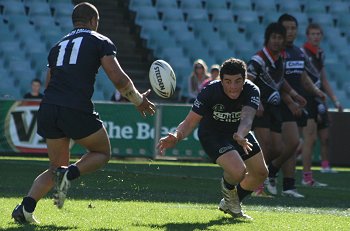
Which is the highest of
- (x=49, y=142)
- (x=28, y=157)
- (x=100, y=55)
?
(x=100, y=55)

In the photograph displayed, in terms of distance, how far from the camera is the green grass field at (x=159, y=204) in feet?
27.4

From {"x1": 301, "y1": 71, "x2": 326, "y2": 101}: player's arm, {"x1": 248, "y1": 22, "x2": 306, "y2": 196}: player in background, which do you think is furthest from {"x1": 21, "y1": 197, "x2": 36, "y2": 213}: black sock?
{"x1": 301, "y1": 71, "x2": 326, "y2": 101}: player's arm

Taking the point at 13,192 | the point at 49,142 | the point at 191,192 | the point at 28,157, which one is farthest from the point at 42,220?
the point at 28,157

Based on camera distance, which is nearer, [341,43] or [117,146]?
[117,146]

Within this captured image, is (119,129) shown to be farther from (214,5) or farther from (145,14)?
(214,5)

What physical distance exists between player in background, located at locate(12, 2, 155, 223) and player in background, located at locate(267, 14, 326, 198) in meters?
4.23

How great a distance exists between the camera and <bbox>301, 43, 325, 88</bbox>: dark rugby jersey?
1366 cm

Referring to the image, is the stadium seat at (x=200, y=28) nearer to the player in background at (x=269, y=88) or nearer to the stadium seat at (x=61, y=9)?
the stadium seat at (x=61, y=9)

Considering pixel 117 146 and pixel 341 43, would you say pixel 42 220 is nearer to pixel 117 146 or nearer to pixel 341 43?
pixel 117 146

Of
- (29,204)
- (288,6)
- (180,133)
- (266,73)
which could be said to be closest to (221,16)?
(288,6)

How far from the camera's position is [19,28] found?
21156 mm

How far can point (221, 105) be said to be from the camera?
9016 millimetres

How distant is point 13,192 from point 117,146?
6877 millimetres

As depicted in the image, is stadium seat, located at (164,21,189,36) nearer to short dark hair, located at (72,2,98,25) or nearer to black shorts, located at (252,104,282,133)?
black shorts, located at (252,104,282,133)
